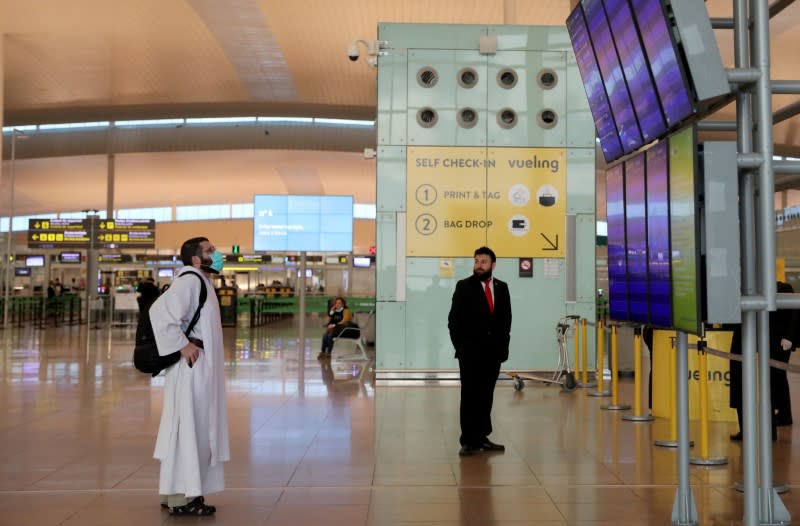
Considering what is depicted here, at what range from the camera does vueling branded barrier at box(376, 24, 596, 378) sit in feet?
38.0

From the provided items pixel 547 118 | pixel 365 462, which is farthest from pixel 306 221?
pixel 365 462

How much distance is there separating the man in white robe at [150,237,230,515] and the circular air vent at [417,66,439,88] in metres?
7.35

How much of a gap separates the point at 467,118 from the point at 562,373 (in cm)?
369

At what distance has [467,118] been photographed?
11812mm

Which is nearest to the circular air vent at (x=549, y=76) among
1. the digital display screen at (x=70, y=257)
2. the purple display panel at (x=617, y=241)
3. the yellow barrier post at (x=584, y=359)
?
the yellow barrier post at (x=584, y=359)

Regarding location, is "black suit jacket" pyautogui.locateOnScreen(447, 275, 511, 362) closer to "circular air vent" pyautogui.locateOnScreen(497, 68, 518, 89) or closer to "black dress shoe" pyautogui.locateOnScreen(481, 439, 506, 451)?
"black dress shoe" pyautogui.locateOnScreen(481, 439, 506, 451)

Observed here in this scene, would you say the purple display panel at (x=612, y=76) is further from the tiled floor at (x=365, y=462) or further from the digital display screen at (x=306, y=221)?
the digital display screen at (x=306, y=221)

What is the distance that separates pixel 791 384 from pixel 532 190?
14.1ft

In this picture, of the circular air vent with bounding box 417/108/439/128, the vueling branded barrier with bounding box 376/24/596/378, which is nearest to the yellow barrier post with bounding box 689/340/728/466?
the vueling branded barrier with bounding box 376/24/596/378

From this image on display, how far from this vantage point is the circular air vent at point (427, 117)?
1173cm

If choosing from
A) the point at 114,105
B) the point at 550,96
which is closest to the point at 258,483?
the point at 550,96

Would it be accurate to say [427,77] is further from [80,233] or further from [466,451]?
[80,233]

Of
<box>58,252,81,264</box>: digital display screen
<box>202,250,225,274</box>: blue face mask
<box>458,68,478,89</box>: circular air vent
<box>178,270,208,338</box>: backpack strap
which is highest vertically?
<box>458,68,478,89</box>: circular air vent

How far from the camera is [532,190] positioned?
11.7m
